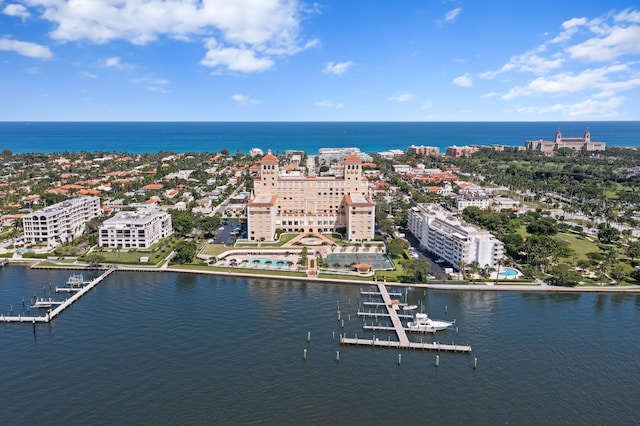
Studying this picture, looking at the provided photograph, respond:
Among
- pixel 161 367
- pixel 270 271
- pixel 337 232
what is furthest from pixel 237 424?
pixel 337 232

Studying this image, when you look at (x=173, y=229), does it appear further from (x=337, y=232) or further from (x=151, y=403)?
A: (x=151, y=403)

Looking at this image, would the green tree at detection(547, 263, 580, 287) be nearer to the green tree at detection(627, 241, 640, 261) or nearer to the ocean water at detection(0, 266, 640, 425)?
the ocean water at detection(0, 266, 640, 425)

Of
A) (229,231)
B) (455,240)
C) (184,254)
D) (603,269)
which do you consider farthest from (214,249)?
(603,269)

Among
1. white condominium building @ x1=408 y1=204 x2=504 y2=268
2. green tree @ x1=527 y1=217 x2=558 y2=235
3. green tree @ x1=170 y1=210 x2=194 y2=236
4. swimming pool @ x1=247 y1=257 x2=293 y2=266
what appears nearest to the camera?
white condominium building @ x1=408 y1=204 x2=504 y2=268

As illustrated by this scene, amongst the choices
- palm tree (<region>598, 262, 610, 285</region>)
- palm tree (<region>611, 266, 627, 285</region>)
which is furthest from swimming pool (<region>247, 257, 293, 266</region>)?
palm tree (<region>611, 266, 627, 285</region>)

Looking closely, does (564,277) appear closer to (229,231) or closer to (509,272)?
(509,272)

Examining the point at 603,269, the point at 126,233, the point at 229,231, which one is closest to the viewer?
the point at 603,269
